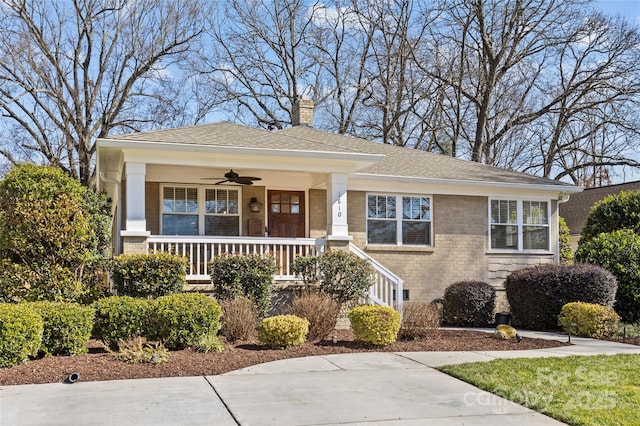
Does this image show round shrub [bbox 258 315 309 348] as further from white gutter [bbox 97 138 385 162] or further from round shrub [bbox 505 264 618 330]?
round shrub [bbox 505 264 618 330]

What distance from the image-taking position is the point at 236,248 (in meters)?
14.6

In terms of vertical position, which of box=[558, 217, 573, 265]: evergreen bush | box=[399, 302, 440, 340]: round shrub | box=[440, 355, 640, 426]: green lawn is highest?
box=[558, 217, 573, 265]: evergreen bush

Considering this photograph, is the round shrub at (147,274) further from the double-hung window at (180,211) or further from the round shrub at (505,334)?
the round shrub at (505,334)

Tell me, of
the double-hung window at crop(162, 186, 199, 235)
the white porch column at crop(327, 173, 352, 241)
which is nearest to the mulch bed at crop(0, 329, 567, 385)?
the white porch column at crop(327, 173, 352, 241)

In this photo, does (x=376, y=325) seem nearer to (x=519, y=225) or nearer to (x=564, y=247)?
(x=519, y=225)

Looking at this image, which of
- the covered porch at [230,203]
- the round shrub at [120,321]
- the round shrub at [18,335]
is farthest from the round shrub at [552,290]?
the round shrub at [18,335]

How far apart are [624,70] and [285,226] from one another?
19036mm

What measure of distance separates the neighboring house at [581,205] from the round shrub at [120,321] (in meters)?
22.4

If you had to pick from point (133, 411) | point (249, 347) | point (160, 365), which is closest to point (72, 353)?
point (160, 365)

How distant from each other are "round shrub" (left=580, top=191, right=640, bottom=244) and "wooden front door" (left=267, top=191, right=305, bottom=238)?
781 centimetres

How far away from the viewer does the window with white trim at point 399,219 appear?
53.9 feet

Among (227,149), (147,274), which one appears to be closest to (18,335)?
(147,274)

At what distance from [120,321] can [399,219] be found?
859cm

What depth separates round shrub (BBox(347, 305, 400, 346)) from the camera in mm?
10523
